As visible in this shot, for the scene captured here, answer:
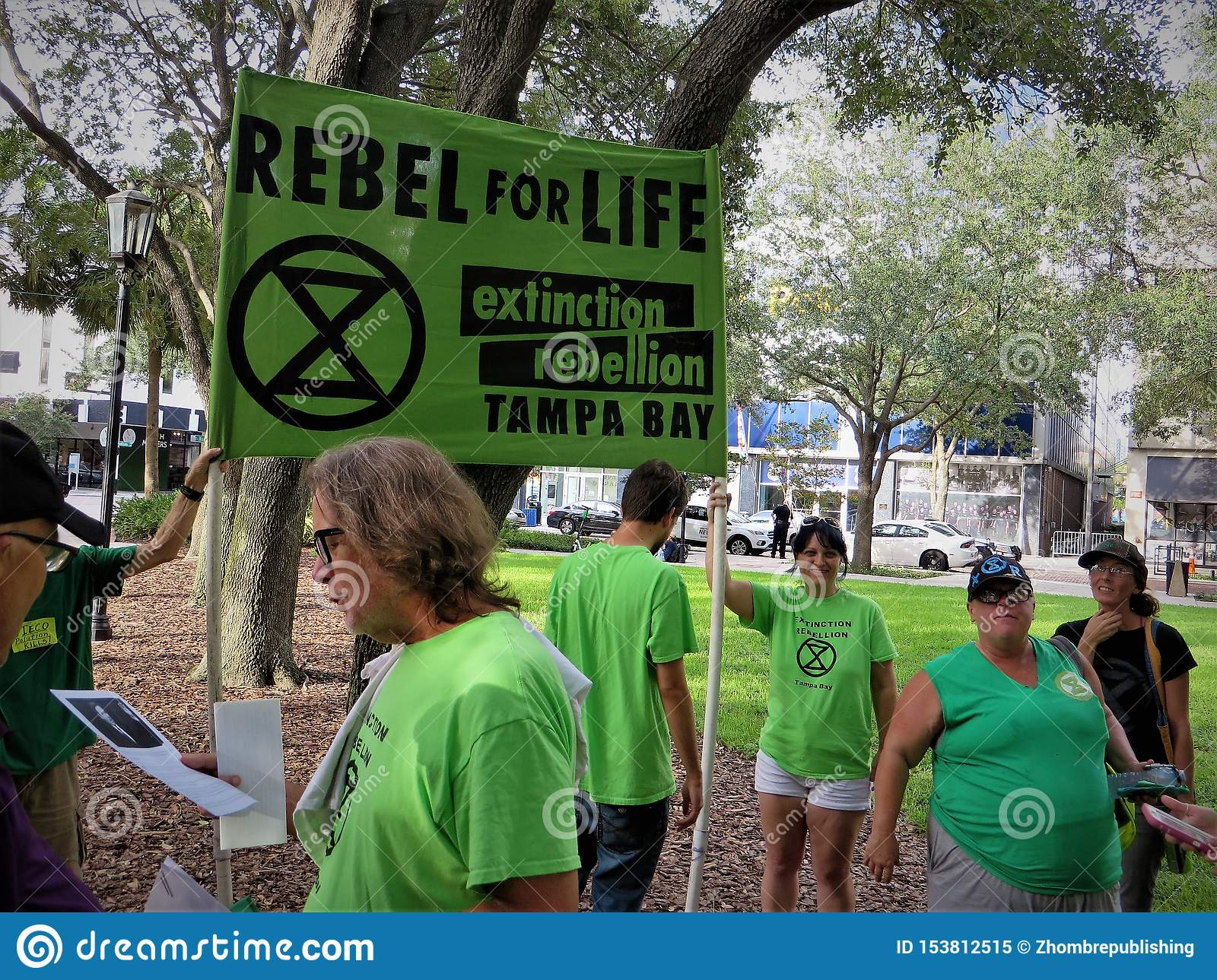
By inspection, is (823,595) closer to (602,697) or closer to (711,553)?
(711,553)

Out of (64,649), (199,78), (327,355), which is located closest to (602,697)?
(327,355)

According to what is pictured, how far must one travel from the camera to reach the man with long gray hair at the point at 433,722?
1341mm

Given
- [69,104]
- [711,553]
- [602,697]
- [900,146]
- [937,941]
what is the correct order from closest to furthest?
[937,941]
[602,697]
[711,553]
[69,104]
[900,146]

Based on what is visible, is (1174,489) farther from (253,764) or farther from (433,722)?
(433,722)

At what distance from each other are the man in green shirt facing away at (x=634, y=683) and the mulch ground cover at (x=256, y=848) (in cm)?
143

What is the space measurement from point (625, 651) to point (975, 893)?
1.35 meters

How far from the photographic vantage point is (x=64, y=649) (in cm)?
284

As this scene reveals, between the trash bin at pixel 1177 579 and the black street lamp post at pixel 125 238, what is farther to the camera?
the trash bin at pixel 1177 579

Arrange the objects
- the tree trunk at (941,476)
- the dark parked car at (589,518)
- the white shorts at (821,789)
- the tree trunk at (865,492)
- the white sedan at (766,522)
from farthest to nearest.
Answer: the tree trunk at (941,476)
the dark parked car at (589,518)
the white sedan at (766,522)
the tree trunk at (865,492)
the white shorts at (821,789)

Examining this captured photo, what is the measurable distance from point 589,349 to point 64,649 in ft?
6.51

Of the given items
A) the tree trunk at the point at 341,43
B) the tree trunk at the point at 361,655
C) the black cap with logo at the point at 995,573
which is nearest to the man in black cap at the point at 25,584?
the tree trunk at the point at 361,655

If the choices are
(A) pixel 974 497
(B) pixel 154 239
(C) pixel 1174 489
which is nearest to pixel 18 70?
(B) pixel 154 239

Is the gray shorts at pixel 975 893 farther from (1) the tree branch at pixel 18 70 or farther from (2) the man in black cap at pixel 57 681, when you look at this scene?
(1) the tree branch at pixel 18 70

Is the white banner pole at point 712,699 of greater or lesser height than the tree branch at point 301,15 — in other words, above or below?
below
